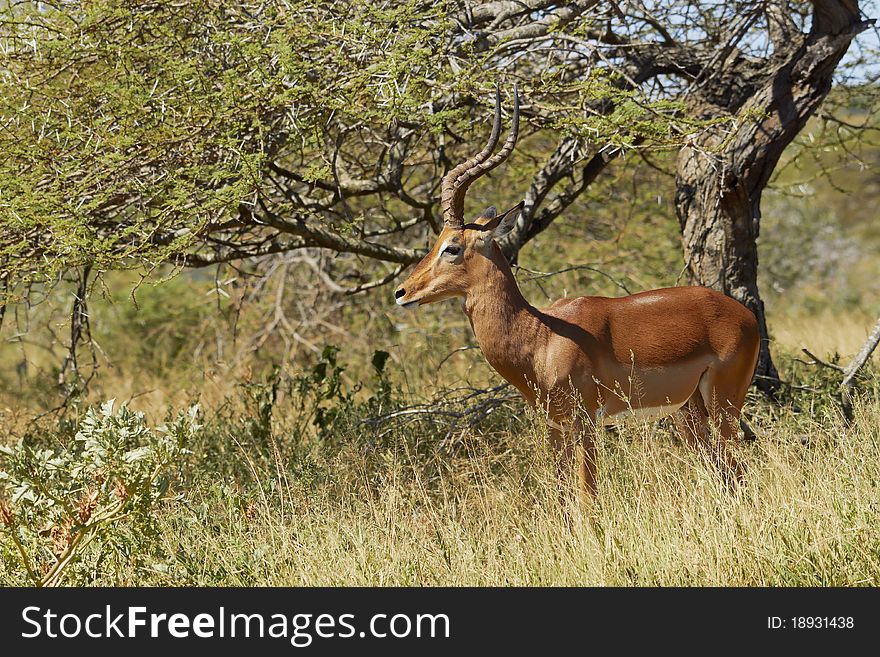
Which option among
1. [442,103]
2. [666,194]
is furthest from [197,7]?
[666,194]

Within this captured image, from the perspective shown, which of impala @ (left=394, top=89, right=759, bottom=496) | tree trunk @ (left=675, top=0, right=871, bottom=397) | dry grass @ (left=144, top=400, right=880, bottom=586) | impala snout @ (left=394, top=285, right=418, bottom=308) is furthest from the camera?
tree trunk @ (left=675, top=0, right=871, bottom=397)

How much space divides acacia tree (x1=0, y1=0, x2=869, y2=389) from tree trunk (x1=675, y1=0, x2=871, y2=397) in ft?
0.04

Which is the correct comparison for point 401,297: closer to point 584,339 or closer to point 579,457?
point 584,339

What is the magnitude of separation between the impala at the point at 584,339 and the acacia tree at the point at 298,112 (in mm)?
631

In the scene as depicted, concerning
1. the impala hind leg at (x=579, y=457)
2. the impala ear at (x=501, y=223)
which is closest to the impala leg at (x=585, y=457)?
the impala hind leg at (x=579, y=457)

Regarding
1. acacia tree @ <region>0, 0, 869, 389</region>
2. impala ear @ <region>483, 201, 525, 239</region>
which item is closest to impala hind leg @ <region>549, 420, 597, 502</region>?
impala ear @ <region>483, 201, 525, 239</region>

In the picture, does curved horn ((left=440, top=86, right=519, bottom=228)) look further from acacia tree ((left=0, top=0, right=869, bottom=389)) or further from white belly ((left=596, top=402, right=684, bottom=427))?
white belly ((left=596, top=402, right=684, bottom=427))

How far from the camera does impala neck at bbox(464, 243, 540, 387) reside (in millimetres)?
5359

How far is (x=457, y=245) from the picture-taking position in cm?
530

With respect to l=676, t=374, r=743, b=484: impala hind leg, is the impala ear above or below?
above

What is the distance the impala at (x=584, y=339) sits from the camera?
5.30m

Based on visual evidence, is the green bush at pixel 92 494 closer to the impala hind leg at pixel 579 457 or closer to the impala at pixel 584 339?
the impala at pixel 584 339

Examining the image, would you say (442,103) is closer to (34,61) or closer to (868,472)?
(34,61)

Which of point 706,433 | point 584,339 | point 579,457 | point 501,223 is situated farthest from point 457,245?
point 706,433
